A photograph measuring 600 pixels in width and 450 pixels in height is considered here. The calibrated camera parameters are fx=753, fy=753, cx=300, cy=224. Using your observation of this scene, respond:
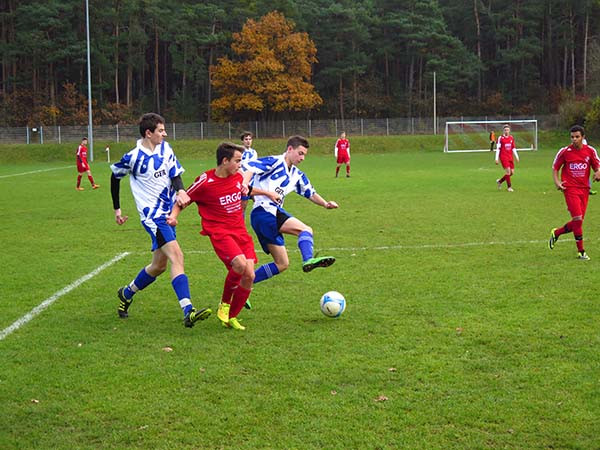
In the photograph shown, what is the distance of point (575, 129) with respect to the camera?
10.8 m

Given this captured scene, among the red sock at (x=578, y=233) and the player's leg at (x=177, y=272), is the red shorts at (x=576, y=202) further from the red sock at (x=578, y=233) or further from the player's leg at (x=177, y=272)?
the player's leg at (x=177, y=272)

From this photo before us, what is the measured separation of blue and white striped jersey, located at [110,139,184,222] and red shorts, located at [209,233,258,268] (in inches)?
27.9

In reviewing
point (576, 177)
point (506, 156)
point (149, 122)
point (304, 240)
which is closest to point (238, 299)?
point (304, 240)

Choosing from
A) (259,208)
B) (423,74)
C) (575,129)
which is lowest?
(259,208)

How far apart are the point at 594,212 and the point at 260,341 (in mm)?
11318

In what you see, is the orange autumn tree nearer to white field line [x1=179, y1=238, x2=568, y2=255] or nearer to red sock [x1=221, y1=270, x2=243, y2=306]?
white field line [x1=179, y1=238, x2=568, y2=255]

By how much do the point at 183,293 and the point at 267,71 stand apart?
5695 centimetres

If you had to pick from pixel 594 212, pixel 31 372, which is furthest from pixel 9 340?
pixel 594 212

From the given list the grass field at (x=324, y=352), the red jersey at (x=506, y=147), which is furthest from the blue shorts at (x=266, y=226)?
the red jersey at (x=506, y=147)

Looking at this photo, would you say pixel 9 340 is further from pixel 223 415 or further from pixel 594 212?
pixel 594 212

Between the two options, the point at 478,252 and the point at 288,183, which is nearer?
the point at 288,183

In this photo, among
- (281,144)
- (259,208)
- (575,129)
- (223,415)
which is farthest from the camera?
(281,144)

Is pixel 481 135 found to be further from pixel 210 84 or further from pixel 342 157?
pixel 342 157

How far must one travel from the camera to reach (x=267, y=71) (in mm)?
62469
